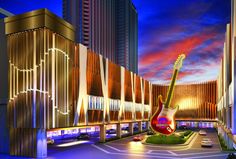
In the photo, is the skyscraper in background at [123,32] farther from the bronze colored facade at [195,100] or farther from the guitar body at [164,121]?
the guitar body at [164,121]

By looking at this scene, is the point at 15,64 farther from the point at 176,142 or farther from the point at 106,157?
the point at 176,142

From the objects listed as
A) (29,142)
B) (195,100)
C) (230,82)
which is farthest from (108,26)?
(29,142)

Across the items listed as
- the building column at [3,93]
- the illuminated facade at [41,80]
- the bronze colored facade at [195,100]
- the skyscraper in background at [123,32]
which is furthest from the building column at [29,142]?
the skyscraper in background at [123,32]

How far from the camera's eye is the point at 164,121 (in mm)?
39750

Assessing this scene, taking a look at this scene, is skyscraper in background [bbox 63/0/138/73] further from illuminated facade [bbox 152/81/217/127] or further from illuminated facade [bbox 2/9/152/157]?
illuminated facade [bbox 2/9/152/157]

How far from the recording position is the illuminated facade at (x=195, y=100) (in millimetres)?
72994

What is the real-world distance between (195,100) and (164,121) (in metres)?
38.3

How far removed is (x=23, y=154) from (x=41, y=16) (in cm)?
1496

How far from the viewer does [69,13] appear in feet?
420

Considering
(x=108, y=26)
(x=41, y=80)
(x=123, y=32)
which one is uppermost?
(x=123, y=32)

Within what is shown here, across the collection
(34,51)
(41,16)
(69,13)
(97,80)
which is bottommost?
(97,80)

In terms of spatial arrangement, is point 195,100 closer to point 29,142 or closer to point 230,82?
point 230,82

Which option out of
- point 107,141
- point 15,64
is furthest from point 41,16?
point 107,141

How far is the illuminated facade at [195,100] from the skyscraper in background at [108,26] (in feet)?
198
